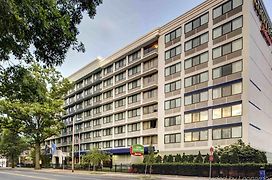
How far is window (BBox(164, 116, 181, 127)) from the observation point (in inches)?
2282

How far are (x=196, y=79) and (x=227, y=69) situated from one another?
6455 mm

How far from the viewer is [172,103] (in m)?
59.8

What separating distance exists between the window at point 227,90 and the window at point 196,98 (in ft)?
6.45

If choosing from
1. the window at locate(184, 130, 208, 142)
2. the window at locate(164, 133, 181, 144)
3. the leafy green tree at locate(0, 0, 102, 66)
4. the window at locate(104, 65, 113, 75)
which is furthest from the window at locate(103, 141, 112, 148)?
the leafy green tree at locate(0, 0, 102, 66)

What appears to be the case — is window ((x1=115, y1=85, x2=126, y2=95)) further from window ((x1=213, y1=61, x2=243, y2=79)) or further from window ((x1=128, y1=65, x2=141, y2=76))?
window ((x1=213, y1=61, x2=243, y2=79))

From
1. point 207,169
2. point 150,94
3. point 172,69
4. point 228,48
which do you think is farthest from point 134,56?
point 207,169

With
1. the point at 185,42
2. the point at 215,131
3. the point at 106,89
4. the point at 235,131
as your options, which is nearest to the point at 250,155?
the point at 235,131

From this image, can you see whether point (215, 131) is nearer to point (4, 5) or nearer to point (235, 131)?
point (235, 131)

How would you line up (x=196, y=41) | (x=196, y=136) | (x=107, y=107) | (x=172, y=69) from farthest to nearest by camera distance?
1. (x=107, y=107)
2. (x=172, y=69)
3. (x=196, y=41)
4. (x=196, y=136)

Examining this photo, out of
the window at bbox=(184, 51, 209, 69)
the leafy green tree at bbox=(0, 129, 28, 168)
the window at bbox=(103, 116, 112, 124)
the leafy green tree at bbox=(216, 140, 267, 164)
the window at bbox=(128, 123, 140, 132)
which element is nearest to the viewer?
the leafy green tree at bbox=(216, 140, 267, 164)

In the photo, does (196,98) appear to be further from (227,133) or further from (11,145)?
(11,145)

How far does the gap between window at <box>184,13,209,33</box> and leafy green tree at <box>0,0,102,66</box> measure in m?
47.8

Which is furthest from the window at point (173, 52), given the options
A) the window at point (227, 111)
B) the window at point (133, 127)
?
the window at point (133, 127)

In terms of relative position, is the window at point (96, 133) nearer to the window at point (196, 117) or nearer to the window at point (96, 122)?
the window at point (96, 122)
